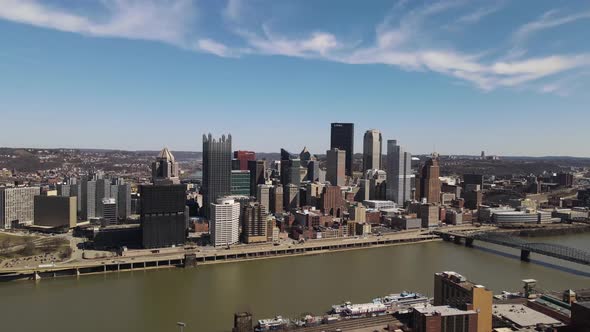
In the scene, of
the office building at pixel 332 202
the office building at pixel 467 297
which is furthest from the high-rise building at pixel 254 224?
the office building at pixel 467 297

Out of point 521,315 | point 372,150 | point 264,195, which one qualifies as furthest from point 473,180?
point 521,315

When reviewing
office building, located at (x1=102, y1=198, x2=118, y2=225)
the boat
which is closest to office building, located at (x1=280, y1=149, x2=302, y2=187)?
office building, located at (x1=102, y1=198, x2=118, y2=225)

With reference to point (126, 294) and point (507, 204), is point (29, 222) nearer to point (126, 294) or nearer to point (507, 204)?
point (126, 294)

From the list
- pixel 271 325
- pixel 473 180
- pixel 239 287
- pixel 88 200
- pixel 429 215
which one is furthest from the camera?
pixel 473 180

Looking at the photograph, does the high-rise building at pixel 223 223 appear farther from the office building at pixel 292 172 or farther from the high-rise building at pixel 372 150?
the high-rise building at pixel 372 150

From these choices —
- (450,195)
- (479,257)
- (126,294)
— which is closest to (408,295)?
(126,294)

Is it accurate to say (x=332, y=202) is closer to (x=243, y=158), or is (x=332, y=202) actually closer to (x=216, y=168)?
(x=216, y=168)
